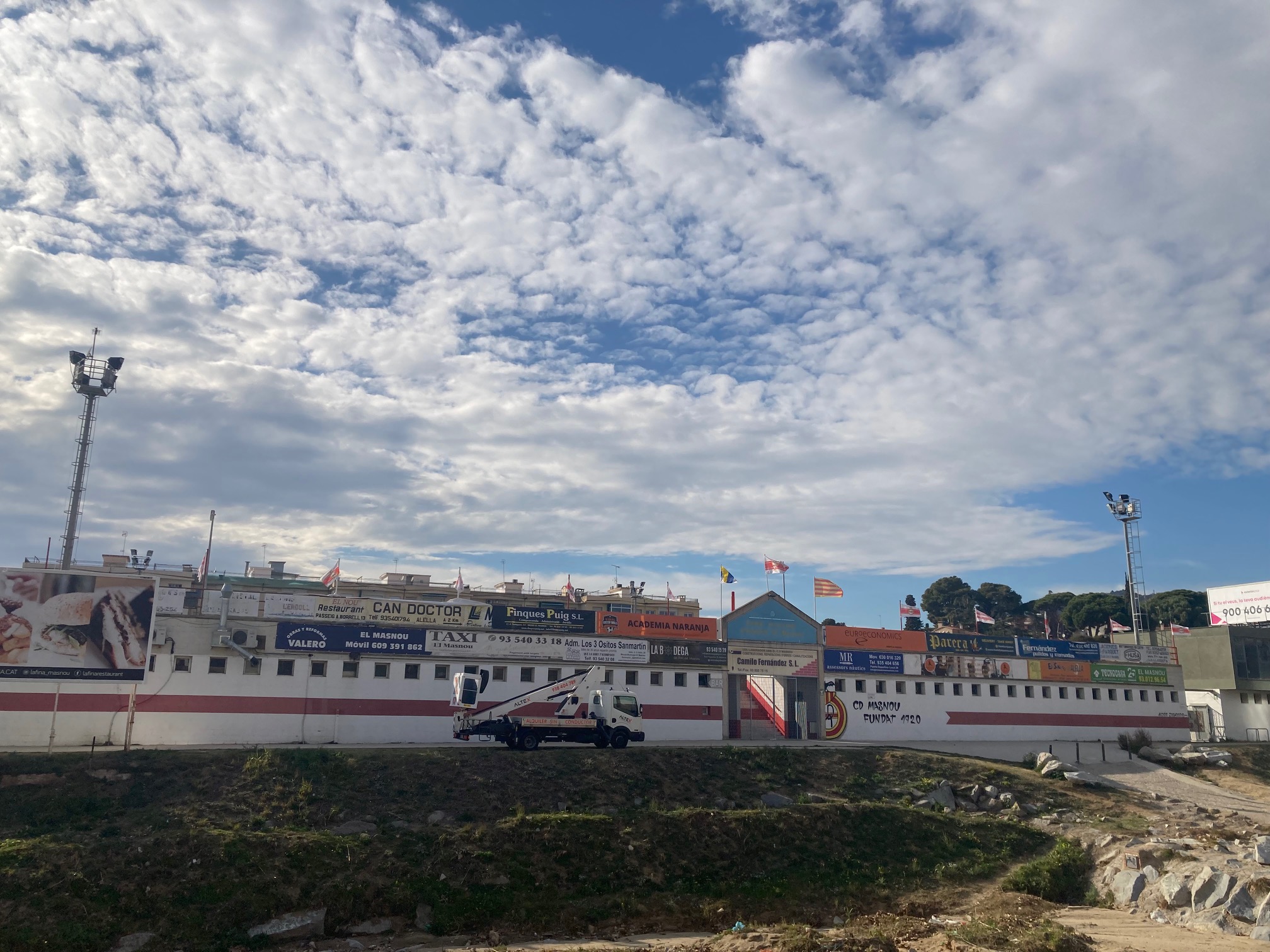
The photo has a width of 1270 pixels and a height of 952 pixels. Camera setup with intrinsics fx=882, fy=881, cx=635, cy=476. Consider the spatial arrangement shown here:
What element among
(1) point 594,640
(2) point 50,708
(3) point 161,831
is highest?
(1) point 594,640

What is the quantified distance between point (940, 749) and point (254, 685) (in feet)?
126

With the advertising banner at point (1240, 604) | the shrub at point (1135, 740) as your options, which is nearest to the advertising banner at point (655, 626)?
the shrub at point (1135, 740)

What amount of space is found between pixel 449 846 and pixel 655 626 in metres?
22.8

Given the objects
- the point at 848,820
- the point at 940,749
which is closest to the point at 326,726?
the point at 848,820

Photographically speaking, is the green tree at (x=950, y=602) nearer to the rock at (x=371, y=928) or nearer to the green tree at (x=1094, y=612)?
the green tree at (x=1094, y=612)

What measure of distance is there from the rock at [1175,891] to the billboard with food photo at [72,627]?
40.9 m

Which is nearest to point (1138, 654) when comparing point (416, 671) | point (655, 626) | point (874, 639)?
point (874, 639)

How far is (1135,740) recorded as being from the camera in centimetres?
6100

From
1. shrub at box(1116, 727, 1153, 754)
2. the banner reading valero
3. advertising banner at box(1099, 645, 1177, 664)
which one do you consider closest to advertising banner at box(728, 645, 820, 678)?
the banner reading valero

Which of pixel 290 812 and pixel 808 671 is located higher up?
pixel 808 671

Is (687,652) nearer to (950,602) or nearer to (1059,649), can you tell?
(1059,649)

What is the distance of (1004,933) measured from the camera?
26672mm

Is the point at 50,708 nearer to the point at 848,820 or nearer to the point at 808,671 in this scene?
the point at 848,820

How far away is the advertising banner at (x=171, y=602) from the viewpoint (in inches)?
1693
